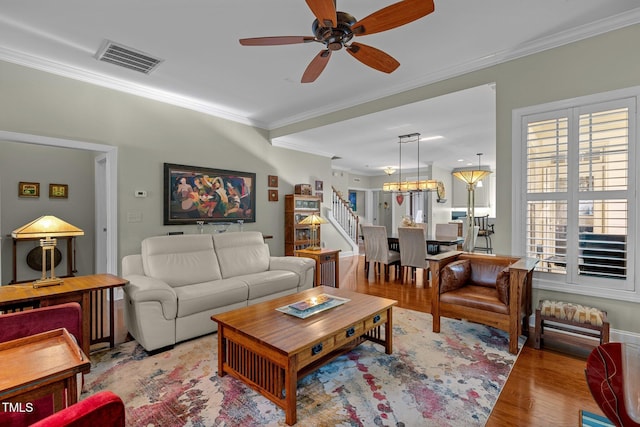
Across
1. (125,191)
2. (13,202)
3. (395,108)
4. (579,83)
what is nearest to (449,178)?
(395,108)

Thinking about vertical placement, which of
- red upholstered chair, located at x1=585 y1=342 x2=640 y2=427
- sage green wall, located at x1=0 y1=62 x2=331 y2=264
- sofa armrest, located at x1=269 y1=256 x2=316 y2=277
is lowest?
sofa armrest, located at x1=269 y1=256 x2=316 y2=277

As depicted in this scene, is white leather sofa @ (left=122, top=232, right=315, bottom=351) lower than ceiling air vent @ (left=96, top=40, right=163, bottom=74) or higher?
lower

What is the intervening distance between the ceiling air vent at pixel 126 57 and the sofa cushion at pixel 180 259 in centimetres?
203

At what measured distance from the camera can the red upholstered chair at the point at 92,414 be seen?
78 centimetres

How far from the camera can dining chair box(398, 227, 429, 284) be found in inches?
198

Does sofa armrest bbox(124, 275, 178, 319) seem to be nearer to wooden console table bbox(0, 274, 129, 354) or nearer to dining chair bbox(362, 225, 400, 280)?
wooden console table bbox(0, 274, 129, 354)

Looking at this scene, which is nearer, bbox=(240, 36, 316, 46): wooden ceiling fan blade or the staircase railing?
bbox=(240, 36, 316, 46): wooden ceiling fan blade

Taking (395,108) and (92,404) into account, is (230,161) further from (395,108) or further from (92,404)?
(92,404)

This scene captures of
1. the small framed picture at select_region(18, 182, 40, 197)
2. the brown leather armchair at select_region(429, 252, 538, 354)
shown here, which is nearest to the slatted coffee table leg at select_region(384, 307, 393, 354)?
the brown leather armchair at select_region(429, 252, 538, 354)

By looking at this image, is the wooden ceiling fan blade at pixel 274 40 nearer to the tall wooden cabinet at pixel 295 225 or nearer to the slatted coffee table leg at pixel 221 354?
the slatted coffee table leg at pixel 221 354

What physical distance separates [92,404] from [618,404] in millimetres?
1748

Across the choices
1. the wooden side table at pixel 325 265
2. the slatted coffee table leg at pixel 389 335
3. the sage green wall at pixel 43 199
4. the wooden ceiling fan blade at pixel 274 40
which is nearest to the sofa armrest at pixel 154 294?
the slatted coffee table leg at pixel 389 335

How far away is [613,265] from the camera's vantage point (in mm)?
2803

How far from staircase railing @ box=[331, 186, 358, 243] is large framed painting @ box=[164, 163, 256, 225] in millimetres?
2939
